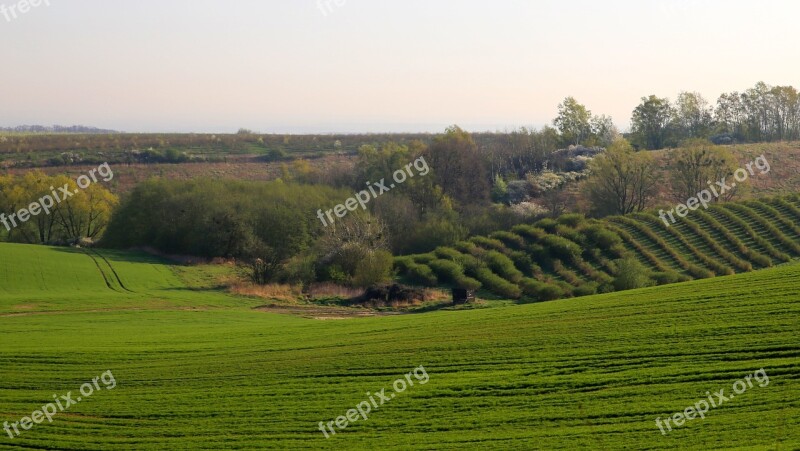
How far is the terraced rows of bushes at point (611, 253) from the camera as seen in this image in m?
50.8

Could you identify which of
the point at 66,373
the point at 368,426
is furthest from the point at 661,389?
the point at 66,373

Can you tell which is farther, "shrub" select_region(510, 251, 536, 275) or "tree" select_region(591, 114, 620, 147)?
"tree" select_region(591, 114, 620, 147)

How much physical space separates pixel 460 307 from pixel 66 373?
24590 millimetres

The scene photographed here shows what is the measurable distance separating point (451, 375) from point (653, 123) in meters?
96.9

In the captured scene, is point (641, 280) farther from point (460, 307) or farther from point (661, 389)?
point (661, 389)

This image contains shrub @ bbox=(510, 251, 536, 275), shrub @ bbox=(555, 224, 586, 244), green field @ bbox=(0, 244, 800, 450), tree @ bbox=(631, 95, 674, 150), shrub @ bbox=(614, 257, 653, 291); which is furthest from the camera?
tree @ bbox=(631, 95, 674, 150)

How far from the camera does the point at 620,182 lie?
75.3 metres

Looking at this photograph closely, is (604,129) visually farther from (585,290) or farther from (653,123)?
(585,290)

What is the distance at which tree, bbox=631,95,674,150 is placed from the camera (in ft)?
367

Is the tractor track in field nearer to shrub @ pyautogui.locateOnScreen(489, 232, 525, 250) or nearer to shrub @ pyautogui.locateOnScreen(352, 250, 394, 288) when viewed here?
shrub @ pyautogui.locateOnScreen(352, 250, 394, 288)

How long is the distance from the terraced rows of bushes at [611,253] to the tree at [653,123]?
50.4 meters

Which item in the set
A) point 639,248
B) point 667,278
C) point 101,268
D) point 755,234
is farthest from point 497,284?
point 101,268

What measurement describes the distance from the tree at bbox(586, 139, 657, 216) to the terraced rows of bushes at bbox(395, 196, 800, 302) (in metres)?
12.4

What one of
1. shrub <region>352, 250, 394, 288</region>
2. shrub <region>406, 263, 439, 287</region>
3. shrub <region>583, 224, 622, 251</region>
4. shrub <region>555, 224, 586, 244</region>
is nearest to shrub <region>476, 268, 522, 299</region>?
shrub <region>406, 263, 439, 287</region>
